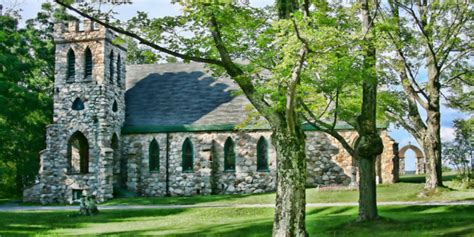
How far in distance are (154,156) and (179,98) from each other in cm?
401

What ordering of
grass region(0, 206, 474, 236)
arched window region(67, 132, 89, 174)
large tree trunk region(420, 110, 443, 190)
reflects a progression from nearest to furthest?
grass region(0, 206, 474, 236)
large tree trunk region(420, 110, 443, 190)
arched window region(67, 132, 89, 174)

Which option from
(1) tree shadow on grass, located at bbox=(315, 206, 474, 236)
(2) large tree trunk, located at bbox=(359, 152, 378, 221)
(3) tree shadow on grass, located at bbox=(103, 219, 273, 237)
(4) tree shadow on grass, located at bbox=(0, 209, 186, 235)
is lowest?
(4) tree shadow on grass, located at bbox=(0, 209, 186, 235)

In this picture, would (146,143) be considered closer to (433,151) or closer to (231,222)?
(231,222)

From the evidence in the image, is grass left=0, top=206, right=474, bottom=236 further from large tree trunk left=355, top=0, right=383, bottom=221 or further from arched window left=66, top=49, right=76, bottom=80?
arched window left=66, top=49, right=76, bottom=80

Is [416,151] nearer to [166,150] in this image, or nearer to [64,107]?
[166,150]

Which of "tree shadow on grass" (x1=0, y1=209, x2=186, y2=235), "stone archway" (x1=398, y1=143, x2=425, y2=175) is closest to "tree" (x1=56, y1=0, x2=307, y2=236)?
"tree shadow on grass" (x1=0, y1=209, x2=186, y2=235)

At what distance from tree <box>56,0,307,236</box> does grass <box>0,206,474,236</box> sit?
254 centimetres

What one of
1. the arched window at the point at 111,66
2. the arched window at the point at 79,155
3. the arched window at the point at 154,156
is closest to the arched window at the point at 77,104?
the arched window at the point at 111,66

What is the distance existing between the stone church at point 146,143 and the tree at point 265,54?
18.0 m

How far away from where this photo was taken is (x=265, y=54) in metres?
15.2

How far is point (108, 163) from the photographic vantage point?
32.3m

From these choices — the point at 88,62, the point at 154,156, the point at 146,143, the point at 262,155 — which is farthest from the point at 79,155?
the point at 262,155

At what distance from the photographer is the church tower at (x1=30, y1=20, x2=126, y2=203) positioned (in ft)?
107

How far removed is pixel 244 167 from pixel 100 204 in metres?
8.30
